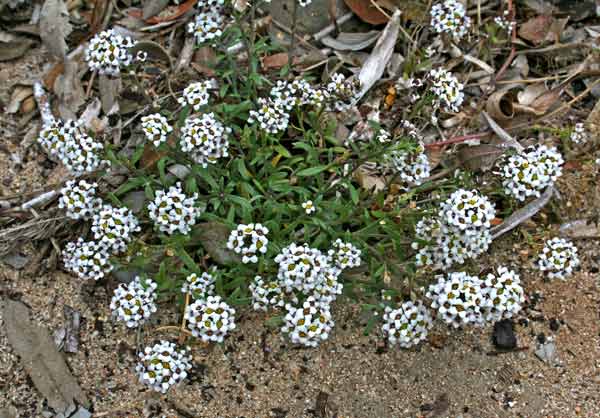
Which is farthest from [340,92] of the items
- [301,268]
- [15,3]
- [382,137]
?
[15,3]

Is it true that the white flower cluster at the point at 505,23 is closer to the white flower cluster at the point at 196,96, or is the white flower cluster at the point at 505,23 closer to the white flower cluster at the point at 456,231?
the white flower cluster at the point at 456,231

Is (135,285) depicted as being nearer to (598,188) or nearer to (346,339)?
(346,339)

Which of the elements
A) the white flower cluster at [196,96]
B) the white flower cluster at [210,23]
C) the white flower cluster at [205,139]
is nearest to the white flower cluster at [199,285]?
the white flower cluster at [205,139]

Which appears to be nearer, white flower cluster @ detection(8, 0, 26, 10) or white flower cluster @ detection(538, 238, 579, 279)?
white flower cluster @ detection(538, 238, 579, 279)

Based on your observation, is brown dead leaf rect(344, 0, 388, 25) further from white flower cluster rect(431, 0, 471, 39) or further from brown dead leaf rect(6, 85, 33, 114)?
brown dead leaf rect(6, 85, 33, 114)

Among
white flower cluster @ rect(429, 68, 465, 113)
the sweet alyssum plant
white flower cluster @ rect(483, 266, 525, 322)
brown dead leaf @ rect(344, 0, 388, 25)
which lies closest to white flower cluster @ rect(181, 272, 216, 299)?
the sweet alyssum plant

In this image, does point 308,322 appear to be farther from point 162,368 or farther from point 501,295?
point 501,295
